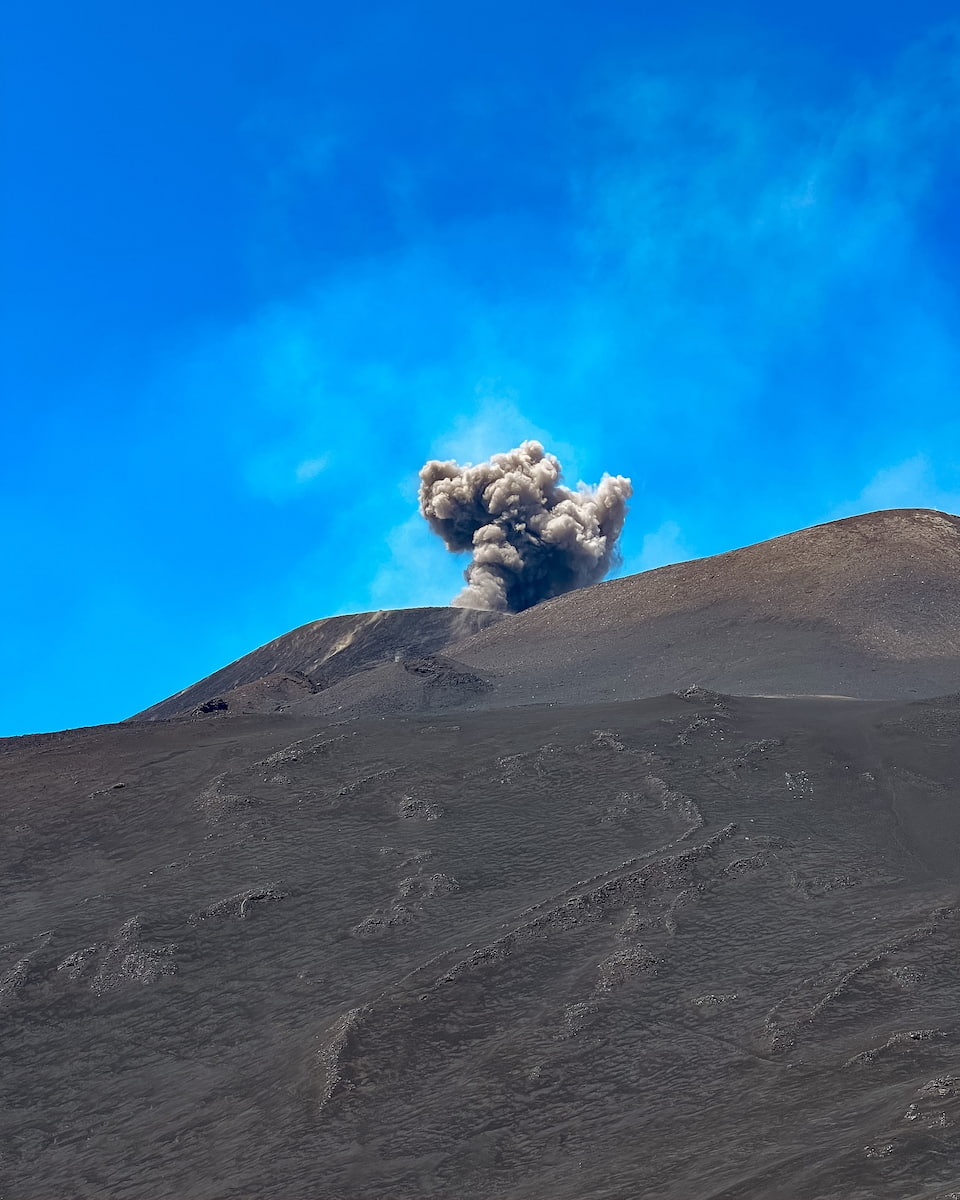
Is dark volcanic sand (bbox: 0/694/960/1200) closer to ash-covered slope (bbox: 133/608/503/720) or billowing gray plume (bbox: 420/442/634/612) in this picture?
ash-covered slope (bbox: 133/608/503/720)

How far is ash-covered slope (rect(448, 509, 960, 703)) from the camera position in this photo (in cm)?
3553

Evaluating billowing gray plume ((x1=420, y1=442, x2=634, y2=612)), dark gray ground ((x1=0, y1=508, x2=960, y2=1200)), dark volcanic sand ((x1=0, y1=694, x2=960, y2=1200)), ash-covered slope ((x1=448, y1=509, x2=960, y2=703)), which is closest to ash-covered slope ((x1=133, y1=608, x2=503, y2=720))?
billowing gray plume ((x1=420, y1=442, x2=634, y2=612))

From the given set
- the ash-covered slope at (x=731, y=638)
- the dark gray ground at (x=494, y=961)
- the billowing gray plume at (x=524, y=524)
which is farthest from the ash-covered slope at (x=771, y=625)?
the billowing gray plume at (x=524, y=524)

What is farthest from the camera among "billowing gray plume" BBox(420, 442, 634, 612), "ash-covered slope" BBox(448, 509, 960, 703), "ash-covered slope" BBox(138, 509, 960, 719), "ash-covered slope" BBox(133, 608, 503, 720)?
"billowing gray plume" BBox(420, 442, 634, 612)

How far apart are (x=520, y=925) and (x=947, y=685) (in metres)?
22.8

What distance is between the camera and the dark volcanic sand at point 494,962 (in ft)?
34.7

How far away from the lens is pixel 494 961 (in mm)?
14805

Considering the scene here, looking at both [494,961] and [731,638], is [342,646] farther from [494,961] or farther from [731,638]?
[494,961]

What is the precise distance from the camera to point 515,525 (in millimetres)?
83812

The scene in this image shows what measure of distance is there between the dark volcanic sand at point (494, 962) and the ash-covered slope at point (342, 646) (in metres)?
41.1

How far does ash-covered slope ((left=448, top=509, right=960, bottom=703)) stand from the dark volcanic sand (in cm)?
955

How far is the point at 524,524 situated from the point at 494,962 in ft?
229

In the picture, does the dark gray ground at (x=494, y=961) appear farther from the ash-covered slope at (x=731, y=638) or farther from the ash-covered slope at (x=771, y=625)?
the ash-covered slope at (x=771, y=625)

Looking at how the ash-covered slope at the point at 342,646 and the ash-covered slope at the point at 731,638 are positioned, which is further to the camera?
the ash-covered slope at the point at 342,646
